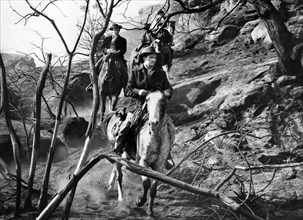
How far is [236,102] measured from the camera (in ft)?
36.3

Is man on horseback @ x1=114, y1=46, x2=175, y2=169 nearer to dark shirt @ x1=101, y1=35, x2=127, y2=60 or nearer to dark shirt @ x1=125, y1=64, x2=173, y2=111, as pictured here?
dark shirt @ x1=125, y1=64, x2=173, y2=111

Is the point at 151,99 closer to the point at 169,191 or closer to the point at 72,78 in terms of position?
the point at 169,191

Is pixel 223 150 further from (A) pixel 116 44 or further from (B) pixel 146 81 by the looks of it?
(A) pixel 116 44

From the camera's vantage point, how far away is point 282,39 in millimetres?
10336

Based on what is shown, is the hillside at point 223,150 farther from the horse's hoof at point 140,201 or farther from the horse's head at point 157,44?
the horse's head at point 157,44

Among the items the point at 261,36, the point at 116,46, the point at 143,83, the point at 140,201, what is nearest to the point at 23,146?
the point at 116,46

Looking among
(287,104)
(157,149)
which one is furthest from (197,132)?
(157,149)

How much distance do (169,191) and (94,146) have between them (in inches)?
196

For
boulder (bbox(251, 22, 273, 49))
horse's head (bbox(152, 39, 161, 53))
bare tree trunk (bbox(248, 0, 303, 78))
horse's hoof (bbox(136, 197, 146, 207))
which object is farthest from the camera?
boulder (bbox(251, 22, 273, 49))

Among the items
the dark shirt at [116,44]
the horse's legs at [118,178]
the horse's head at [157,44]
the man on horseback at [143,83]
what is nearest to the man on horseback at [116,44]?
the dark shirt at [116,44]

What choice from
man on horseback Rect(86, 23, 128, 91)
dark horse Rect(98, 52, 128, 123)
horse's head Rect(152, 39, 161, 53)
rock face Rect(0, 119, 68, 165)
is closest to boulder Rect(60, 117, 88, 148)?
rock face Rect(0, 119, 68, 165)

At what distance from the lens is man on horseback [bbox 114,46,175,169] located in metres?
7.67

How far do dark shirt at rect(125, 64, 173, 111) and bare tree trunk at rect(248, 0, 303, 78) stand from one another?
3.84 m

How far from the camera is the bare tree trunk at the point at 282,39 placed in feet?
33.7
